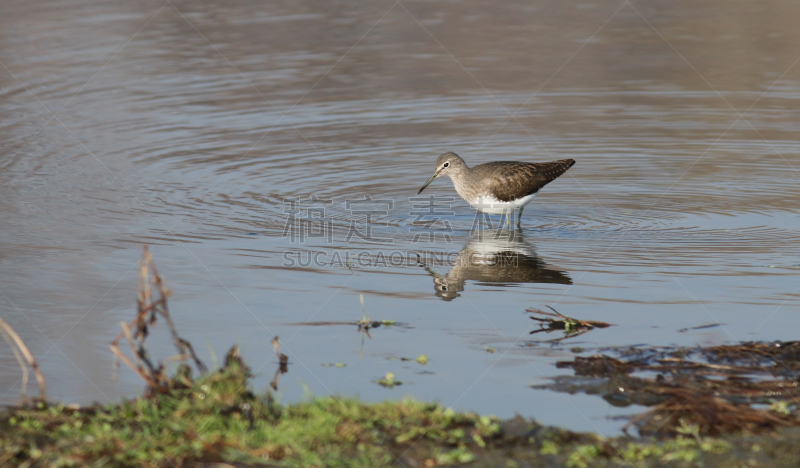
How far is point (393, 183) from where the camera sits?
13.4m

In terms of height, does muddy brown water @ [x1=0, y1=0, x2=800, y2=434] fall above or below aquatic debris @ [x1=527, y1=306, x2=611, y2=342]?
above

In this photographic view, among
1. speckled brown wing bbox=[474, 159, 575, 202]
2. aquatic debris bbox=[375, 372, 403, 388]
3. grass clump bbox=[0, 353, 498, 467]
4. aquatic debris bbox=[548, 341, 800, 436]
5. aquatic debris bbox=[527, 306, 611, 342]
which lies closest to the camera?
grass clump bbox=[0, 353, 498, 467]

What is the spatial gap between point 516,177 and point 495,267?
257cm

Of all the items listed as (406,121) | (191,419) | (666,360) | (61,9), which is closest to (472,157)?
(406,121)

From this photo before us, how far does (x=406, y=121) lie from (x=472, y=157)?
2.67 meters

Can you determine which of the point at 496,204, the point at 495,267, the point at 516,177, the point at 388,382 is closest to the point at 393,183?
the point at 516,177

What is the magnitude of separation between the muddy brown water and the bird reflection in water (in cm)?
4

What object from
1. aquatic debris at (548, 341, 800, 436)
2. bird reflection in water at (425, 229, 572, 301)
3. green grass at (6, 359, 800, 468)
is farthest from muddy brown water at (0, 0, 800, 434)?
green grass at (6, 359, 800, 468)

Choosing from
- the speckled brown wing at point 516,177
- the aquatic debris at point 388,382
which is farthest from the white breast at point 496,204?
the aquatic debris at point 388,382

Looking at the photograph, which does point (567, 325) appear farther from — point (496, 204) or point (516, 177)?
point (516, 177)

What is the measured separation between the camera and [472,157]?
1499cm

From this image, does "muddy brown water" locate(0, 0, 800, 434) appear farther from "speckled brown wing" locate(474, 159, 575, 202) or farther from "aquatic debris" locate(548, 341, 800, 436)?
"speckled brown wing" locate(474, 159, 575, 202)

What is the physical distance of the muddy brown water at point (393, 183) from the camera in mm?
7547

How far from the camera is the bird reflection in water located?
9156mm
